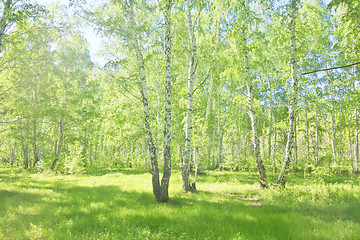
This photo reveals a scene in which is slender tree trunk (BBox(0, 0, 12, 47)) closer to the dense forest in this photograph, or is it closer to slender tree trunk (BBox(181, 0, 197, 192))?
the dense forest

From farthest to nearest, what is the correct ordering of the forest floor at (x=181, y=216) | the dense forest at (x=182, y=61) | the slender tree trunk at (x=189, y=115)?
the slender tree trunk at (x=189, y=115) → the dense forest at (x=182, y=61) → the forest floor at (x=181, y=216)

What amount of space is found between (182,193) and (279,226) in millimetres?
4887

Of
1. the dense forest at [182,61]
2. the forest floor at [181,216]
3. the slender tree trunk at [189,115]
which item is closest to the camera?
the forest floor at [181,216]

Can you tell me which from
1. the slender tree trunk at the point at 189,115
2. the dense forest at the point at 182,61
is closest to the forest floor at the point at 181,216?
the slender tree trunk at the point at 189,115

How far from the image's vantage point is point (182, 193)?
9.55 meters

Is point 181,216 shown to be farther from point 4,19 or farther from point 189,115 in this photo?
point 4,19

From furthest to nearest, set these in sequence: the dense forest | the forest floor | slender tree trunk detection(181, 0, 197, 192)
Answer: slender tree trunk detection(181, 0, 197, 192), the dense forest, the forest floor

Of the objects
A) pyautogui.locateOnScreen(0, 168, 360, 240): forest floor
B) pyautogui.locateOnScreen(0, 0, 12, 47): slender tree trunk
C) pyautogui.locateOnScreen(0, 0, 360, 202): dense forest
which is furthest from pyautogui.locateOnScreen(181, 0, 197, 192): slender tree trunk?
pyautogui.locateOnScreen(0, 0, 12, 47): slender tree trunk

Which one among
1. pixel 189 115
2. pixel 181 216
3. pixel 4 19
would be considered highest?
pixel 4 19

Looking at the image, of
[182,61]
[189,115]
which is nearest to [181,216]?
[189,115]

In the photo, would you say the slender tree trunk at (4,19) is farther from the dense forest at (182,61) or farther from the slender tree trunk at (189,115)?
the slender tree trunk at (189,115)

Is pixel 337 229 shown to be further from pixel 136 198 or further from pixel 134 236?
pixel 136 198

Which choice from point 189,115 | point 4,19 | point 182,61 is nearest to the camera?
point 4,19

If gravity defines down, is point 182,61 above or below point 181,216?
above
